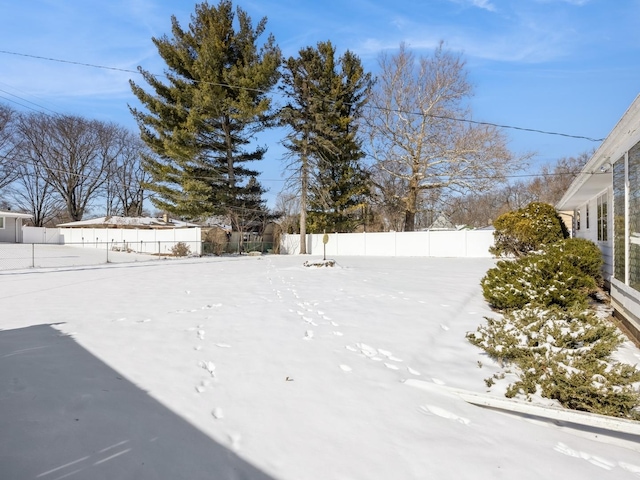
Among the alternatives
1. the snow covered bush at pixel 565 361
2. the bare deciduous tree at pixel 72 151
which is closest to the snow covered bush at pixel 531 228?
the snow covered bush at pixel 565 361

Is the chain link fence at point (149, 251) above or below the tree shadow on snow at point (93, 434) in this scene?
above

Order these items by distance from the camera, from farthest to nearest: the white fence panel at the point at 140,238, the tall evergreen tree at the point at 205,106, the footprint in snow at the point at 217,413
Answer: the white fence panel at the point at 140,238, the tall evergreen tree at the point at 205,106, the footprint in snow at the point at 217,413

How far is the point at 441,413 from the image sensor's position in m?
2.99

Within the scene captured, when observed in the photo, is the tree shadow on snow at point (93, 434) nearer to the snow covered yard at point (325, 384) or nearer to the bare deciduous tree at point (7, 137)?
the snow covered yard at point (325, 384)

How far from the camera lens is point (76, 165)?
3594 cm

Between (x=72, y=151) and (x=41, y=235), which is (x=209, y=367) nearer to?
(x=41, y=235)

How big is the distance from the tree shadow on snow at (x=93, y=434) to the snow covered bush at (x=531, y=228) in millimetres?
15068

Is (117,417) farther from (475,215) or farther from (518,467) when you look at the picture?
(475,215)

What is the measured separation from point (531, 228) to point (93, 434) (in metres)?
16.2

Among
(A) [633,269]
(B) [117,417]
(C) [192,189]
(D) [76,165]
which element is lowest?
(B) [117,417]

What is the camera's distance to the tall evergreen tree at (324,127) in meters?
24.3

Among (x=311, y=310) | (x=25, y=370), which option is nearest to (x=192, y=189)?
(x=311, y=310)

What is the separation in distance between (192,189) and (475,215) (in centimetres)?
3786

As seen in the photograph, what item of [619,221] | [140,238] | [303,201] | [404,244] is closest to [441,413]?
[619,221]
